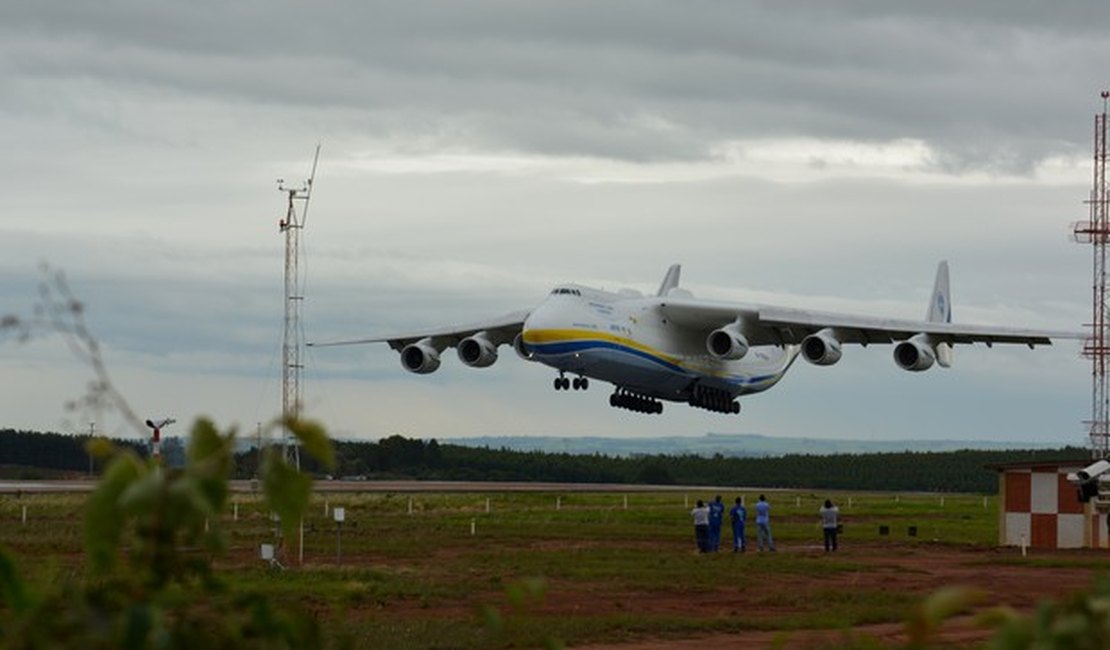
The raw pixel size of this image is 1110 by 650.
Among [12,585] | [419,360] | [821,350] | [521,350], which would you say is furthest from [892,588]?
[419,360]

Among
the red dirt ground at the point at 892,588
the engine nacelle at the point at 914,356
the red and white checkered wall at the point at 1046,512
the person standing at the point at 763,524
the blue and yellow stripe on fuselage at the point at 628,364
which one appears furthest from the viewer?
the engine nacelle at the point at 914,356

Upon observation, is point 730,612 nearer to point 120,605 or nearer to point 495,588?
point 495,588

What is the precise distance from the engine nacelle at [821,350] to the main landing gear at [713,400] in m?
4.74

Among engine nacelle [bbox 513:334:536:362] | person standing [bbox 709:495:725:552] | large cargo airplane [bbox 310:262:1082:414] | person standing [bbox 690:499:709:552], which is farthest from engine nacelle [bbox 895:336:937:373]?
person standing [bbox 690:499:709:552]

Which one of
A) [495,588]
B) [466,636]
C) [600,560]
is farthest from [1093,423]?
[466,636]

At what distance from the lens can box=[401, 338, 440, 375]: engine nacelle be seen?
6438cm

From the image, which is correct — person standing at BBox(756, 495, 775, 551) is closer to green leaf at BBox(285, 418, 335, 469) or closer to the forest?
green leaf at BBox(285, 418, 335, 469)

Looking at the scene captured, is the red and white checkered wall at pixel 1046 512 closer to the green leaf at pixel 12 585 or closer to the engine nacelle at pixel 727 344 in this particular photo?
the engine nacelle at pixel 727 344

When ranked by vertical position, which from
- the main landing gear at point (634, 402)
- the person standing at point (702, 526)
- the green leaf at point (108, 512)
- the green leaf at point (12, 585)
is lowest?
the person standing at point (702, 526)

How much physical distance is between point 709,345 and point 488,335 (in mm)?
10132

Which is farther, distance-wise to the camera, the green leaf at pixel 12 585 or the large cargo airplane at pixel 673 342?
the large cargo airplane at pixel 673 342

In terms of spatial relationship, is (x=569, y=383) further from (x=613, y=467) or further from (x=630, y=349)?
(x=613, y=467)

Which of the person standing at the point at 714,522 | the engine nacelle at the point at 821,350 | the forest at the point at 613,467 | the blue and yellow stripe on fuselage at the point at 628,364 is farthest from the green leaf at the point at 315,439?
the forest at the point at 613,467

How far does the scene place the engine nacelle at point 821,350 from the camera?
5869cm
